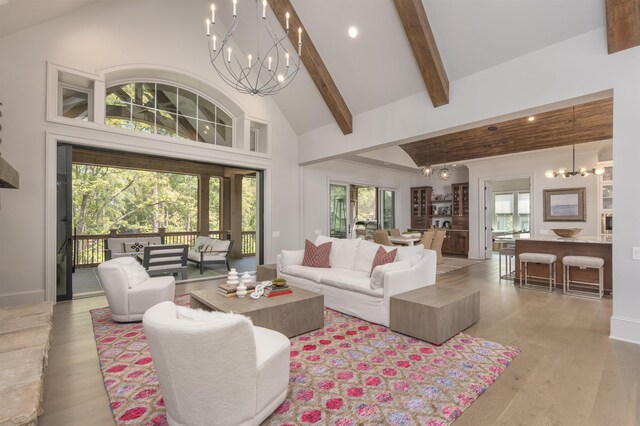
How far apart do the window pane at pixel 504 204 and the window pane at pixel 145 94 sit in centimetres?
1251

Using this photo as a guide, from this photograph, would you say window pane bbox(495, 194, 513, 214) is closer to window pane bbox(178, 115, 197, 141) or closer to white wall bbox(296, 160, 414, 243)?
white wall bbox(296, 160, 414, 243)

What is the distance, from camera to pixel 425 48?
409cm

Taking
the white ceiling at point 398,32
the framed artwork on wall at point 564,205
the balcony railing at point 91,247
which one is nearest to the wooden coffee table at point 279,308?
the white ceiling at point 398,32

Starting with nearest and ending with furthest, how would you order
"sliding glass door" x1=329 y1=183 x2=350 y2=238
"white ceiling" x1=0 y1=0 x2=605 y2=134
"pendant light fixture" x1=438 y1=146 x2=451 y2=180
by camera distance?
"white ceiling" x1=0 y1=0 x2=605 y2=134 < "pendant light fixture" x1=438 y1=146 x2=451 y2=180 < "sliding glass door" x1=329 y1=183 x2=350 y2=238

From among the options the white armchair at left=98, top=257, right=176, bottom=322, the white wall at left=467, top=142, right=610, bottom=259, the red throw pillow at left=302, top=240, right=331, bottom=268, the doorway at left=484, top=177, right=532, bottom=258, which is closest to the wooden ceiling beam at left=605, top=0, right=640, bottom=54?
the red throw pillow at left=302, top=240, right=331, bottom=268

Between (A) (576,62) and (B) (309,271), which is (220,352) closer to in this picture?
(B) (309,271)

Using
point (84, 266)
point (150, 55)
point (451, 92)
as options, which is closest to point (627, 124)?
point (451, 92)

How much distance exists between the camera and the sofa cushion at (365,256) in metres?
4.53

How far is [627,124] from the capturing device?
122 inches

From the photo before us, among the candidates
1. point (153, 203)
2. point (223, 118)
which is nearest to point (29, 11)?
point (223, 118)

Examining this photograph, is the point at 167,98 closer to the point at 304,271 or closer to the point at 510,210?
the point at 304,271

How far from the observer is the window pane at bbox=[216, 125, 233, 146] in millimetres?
6242

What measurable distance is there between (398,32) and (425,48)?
521mm

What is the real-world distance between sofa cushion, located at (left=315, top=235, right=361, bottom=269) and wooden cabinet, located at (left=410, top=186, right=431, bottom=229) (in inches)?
244
